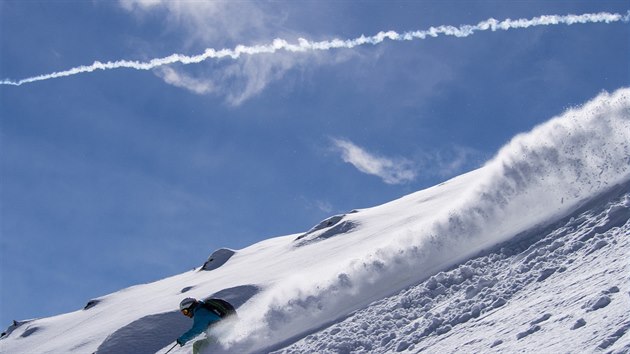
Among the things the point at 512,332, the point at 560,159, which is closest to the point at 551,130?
the point at 560,159

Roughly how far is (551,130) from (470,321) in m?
8.96

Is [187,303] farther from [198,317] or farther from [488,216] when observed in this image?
[488,216]

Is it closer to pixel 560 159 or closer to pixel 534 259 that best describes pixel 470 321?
pixel 534 259

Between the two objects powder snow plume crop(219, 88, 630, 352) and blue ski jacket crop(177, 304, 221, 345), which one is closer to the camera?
powder snow plume crop(219, 88, 630, 352)

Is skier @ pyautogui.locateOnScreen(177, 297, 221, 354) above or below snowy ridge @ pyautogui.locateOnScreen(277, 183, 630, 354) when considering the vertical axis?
above

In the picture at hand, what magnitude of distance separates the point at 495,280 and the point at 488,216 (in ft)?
16.2

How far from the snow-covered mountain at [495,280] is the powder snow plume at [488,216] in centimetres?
4

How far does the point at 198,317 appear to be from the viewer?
55.4 feet

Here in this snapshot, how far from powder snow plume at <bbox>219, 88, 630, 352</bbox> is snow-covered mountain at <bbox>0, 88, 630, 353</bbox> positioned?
0.13 ft

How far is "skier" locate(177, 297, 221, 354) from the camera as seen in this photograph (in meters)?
16.8

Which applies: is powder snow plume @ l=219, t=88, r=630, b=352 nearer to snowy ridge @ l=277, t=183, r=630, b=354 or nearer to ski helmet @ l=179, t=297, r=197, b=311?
snowy ridge @ l=277, t=183, r=630, b=354

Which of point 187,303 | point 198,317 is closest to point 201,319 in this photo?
point 198,317

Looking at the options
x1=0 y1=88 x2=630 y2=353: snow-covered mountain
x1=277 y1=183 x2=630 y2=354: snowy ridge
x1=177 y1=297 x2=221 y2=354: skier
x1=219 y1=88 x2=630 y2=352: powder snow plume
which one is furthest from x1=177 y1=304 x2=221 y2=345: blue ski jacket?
x1=277 y1=183 x2=630 y2=354: snowy ridge

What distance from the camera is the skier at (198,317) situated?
16828 millimetres
